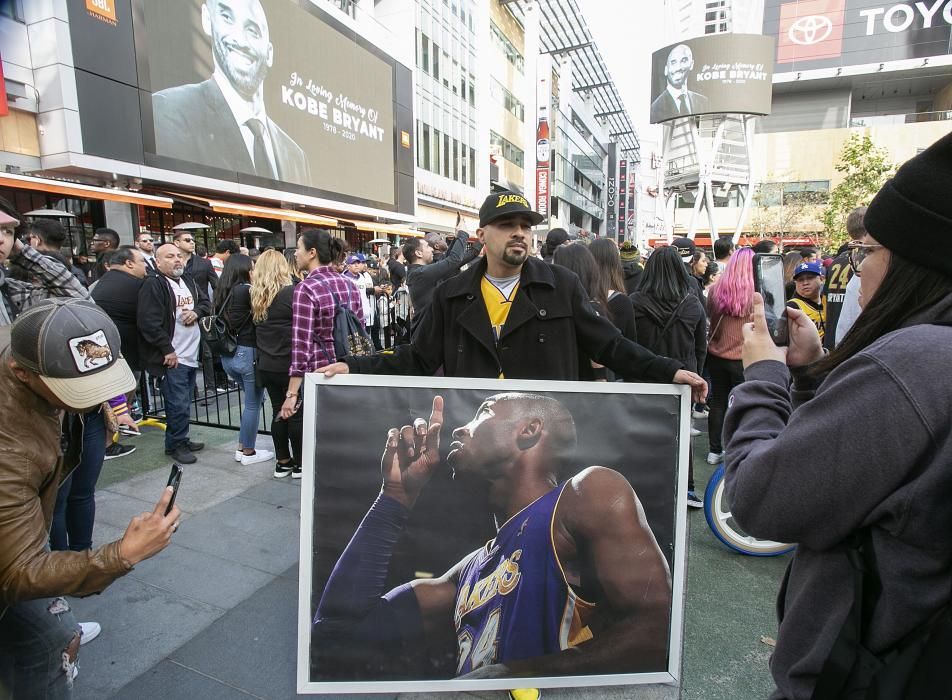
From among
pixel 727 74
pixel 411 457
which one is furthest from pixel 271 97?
pixel 727 74

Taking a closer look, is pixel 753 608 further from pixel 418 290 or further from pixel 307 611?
pixel 418 290

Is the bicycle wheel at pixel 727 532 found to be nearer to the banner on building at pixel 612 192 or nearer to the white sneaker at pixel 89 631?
the white sneaker at pixel 89 631

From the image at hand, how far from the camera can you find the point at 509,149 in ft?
154

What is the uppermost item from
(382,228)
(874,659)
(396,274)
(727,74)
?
(727,74)

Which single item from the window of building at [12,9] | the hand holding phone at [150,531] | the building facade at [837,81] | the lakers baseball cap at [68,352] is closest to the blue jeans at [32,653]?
A: the hand holding phone at [150,531]

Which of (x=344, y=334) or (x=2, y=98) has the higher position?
(x=2, y=98)

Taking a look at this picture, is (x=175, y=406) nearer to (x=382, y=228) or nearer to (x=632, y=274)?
(x=632, y=274)

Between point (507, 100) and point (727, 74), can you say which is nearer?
point (507, 100)

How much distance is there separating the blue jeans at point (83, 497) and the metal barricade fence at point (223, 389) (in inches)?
116

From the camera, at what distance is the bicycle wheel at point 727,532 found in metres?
3.63

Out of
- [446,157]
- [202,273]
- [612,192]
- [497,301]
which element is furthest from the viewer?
[612,192]

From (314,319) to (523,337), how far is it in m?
2.39

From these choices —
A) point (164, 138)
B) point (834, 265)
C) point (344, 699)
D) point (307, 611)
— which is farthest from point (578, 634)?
point (164, 138)

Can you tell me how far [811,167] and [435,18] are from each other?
42254 mm
